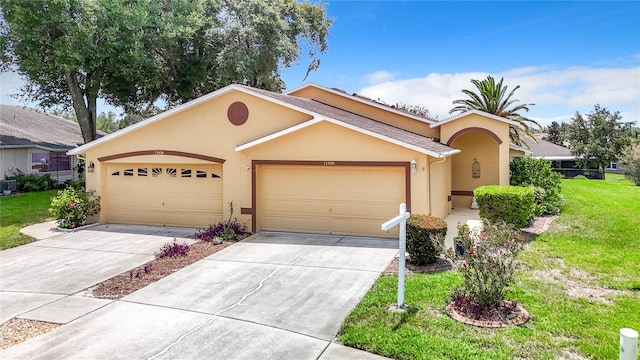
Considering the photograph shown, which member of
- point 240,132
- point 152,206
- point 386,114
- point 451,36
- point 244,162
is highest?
point 451,36

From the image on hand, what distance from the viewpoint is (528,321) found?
6.13m

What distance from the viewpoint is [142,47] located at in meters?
22.4

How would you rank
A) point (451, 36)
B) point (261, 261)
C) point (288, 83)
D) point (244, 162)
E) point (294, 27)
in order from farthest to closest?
point (288, 83), point (294, 27), point (451, 36), point (244, 162), point (261, 261)

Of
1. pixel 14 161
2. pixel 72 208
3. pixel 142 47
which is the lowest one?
pixel 72 208

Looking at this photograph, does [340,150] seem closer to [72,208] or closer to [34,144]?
[72,208]

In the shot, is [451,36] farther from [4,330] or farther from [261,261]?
[4,330]

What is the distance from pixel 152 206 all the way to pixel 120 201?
58.0 inches

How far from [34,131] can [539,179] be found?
106 feet

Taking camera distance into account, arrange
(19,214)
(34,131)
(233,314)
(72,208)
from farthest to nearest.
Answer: (34,131)
(19,214)
(72,208)
(233,314)

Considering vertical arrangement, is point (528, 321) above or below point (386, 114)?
below

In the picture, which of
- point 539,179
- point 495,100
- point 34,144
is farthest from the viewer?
point 34,144

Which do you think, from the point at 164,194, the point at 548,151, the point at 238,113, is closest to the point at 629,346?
the point at 238,113

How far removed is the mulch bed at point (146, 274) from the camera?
805 cm

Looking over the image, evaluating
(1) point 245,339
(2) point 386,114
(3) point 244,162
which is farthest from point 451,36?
(1) point 245,339
